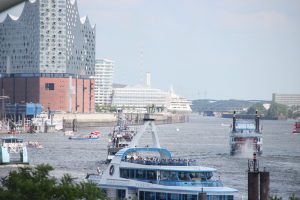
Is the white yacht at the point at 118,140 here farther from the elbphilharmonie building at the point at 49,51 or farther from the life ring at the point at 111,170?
the elbphilharmonie building at the point at 49,51

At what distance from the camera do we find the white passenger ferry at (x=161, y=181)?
32469 mm

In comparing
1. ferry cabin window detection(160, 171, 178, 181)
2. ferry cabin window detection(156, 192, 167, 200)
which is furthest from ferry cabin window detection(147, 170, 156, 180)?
ferry cabin window detection(156, 192, 167, 200)

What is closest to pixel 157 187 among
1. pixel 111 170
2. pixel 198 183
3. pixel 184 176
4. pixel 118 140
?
pixel 184 176

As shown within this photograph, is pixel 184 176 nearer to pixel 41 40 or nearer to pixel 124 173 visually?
pixel 124 173

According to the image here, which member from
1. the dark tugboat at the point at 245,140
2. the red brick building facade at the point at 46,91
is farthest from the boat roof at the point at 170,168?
the red brick building facade at the point at 46,91

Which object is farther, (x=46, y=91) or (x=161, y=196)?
(x=46, y=91)

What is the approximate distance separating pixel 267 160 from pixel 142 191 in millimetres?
40138

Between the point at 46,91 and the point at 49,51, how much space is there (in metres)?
18.3

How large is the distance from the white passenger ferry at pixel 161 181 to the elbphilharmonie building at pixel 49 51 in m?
121

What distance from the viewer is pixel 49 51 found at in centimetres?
16950

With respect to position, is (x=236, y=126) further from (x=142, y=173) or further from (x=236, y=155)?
(x=142, y=173)

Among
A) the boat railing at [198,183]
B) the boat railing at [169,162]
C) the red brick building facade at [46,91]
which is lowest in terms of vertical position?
the boat railing at [198,183]

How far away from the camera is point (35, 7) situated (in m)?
166

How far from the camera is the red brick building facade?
498 feet
